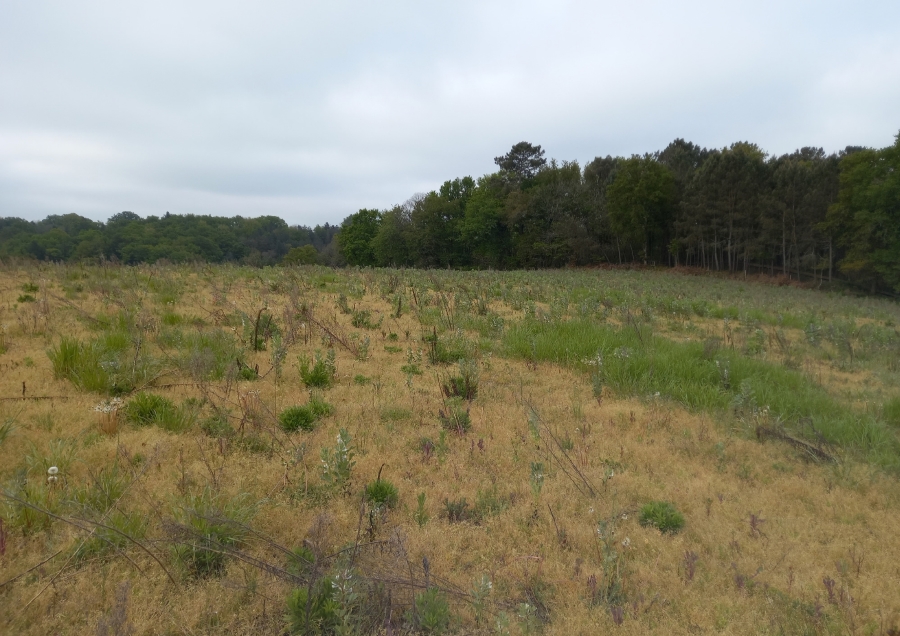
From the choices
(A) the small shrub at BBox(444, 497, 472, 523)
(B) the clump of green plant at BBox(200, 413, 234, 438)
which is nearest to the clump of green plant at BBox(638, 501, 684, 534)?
(A) the small shrub at BBox(444, 497, 472, 523)

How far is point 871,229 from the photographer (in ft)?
88.0

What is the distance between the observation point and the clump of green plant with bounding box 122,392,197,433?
3.77 metres

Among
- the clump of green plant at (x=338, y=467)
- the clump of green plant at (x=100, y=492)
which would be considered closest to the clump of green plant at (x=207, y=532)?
the clump of green plant at (x=100, y=492)

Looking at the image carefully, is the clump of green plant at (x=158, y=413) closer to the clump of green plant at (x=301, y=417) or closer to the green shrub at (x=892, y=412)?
the clump of green plant at (x=301, y=417)

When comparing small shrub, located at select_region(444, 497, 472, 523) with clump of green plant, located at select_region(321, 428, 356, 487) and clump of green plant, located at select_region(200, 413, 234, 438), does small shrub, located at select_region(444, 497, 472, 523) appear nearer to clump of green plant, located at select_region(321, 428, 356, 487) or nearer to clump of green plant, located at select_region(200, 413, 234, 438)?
clump of green plant, located at select_region(321, 428, 356, 487)

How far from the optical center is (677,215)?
39.7 metres

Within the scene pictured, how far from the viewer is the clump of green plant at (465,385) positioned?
5070mm

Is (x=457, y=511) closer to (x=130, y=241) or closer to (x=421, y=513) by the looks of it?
→ (x=421, y=513)

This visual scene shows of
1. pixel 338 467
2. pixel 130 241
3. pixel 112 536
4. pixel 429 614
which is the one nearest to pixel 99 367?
pixel 112 536

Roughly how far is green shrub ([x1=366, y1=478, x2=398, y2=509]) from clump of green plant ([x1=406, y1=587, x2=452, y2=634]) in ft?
2.98

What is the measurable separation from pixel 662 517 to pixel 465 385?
8.03 ft

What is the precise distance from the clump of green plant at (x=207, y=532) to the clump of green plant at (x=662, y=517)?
2415 mm

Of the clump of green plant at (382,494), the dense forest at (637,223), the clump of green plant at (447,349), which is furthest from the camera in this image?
the dense forest at (637,223)

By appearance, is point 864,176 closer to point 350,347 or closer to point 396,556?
point 350,347
